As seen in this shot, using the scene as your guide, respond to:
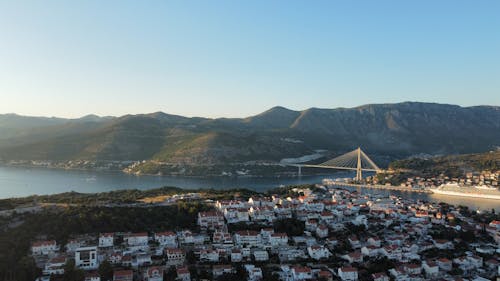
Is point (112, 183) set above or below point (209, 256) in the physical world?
above

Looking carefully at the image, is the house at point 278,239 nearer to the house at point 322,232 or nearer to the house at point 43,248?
the house at point 322,232

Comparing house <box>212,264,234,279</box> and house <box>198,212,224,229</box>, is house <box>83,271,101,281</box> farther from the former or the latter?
house <box>198,212,224,229</box>

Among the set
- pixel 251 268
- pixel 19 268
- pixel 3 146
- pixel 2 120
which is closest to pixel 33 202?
pixel 19 268

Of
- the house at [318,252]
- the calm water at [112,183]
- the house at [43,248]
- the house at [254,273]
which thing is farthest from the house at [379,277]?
the calm water at [112,183]

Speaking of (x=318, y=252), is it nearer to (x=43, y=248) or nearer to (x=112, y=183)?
(x=43, y=248)

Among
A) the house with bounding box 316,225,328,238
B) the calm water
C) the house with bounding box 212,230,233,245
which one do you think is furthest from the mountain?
the house with bounding box 212,230,233,245

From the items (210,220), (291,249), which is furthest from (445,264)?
(210,220)

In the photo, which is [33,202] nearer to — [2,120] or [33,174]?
[33,174]
